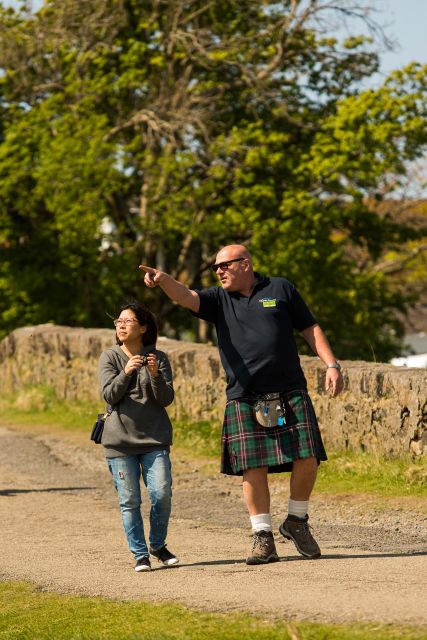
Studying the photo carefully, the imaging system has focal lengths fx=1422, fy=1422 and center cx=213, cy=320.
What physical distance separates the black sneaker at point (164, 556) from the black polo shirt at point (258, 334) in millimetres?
1025

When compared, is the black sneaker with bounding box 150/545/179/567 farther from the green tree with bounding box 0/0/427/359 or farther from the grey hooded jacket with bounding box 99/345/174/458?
the green tree with bounding box 0/0/427/359

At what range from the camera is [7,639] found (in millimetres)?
6504

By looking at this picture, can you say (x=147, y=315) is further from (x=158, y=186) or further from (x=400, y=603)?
(x=158, y=186)

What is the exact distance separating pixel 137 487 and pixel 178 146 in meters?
26.3

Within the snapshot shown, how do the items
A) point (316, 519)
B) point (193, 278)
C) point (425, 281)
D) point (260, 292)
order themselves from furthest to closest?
1. point (425, 281)
2. point (193, 278)
3. point (316, 519)
4. point (260, 292)

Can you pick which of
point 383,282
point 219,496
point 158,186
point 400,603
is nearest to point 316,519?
point 219,496

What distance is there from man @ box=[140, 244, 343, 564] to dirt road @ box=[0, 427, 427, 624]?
12.2 inches

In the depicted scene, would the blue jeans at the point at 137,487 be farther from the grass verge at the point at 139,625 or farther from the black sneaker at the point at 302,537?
the grass verge at the point at 139,625

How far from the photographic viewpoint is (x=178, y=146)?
112 feet

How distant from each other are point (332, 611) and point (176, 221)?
28311 mm

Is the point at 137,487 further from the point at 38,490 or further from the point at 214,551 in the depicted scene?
the point at 38,490

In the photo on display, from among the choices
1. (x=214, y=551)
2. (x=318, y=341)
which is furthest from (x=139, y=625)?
(x=214, y=551)

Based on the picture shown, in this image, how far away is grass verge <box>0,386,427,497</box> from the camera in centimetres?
1162

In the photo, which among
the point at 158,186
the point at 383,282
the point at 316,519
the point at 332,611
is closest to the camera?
the point at 332,611
